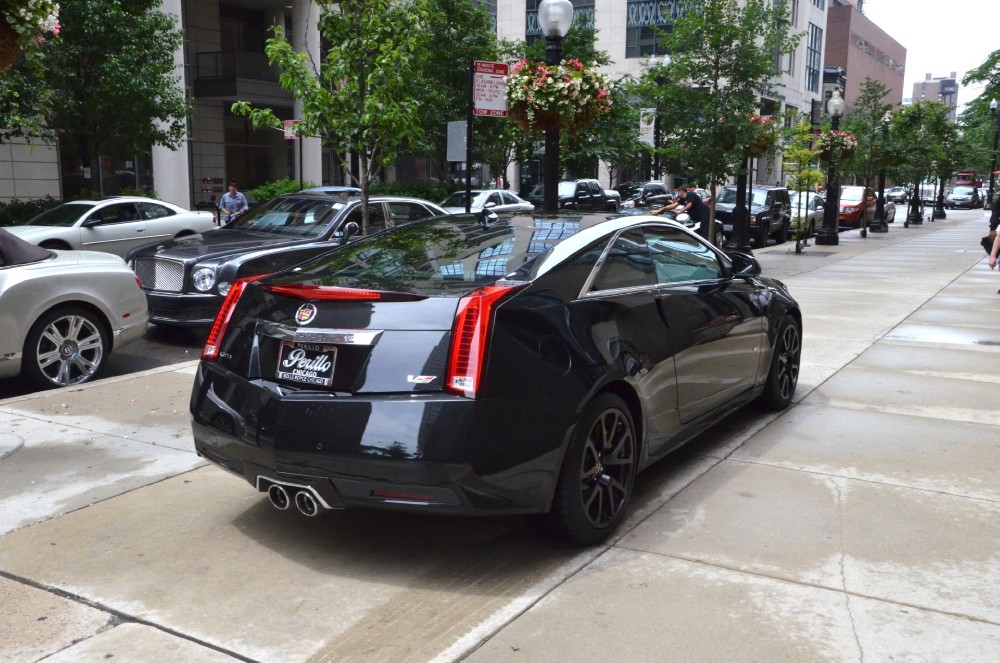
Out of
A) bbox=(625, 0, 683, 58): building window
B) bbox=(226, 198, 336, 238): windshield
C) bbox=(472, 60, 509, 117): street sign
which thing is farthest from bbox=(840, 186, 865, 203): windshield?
bbox=(226, 198, 336, 238): windshield

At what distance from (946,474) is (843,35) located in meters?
102

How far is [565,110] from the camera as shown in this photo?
12.6 meters

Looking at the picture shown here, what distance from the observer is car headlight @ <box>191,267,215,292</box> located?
10172mm

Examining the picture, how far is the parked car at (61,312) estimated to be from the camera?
24.6 feet

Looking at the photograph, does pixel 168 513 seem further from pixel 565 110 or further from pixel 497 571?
pixel 565 110

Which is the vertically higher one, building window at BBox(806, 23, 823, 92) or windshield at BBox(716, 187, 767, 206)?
building window at BBox(806, 23, 823, 92)

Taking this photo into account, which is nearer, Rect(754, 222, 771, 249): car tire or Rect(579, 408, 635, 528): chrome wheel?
Rect(579, 408, 635, 528): chrome wheel

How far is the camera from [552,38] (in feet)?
40.4

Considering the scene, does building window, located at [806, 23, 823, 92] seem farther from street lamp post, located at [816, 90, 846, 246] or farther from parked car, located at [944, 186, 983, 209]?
street lamp post, located at [816, 90, 846, 246]

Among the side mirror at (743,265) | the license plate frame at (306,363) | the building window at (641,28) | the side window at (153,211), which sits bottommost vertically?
the license plate frame at (306,363)

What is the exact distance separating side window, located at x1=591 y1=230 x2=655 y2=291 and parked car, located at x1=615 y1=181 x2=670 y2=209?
27474 millimetres

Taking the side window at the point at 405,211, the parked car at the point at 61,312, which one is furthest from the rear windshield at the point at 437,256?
the side window at the point at 405,211

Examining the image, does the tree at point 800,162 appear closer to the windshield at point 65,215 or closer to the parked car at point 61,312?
Answer: the windshield at point 65,215

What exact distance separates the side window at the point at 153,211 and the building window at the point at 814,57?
6202 cm
